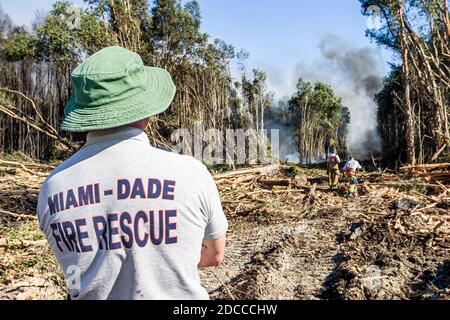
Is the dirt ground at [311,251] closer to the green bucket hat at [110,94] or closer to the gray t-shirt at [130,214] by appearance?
the gray t-shirt at [130,214]

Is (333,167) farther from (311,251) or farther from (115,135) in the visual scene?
(115,135)

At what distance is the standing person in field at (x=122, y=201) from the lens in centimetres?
126

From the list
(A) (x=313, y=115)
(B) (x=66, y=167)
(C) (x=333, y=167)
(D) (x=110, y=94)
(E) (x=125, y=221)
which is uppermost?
(A) (x=313, y=115)

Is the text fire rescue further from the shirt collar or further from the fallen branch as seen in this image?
the fallen branch

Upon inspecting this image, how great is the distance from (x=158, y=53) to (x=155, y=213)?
2114cm

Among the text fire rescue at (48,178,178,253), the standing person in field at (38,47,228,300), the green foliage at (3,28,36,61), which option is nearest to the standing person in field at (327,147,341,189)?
the standing person in field at (38,47,228,300)

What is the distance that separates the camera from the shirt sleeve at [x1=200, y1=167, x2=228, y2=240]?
1.31 meters

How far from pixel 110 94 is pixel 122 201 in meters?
0.34

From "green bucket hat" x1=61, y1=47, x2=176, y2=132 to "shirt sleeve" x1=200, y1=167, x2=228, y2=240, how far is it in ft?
0.96

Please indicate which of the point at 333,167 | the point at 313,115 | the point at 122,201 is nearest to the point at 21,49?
the point at 333,167

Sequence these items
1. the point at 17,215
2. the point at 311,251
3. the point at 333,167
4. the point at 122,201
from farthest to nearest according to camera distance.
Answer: the point at 333,167 < the point at 17,215 < the point at 311,251 < the point at 122,201

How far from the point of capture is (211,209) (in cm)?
135

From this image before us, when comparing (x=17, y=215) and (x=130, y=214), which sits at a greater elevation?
(x=130, y=214)
